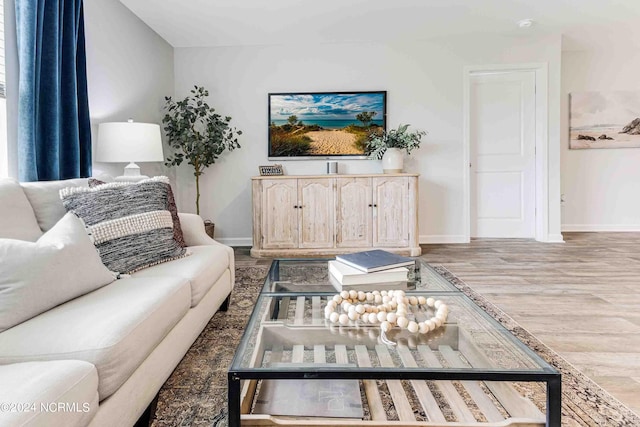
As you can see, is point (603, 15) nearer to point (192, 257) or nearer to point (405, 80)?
point (405, 80)

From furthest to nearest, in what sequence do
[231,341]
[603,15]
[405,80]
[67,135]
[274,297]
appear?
[405,80], [603,15], [67,135], [231,341], [274,297]

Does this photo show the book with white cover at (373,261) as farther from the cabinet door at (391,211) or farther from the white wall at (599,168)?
the white wall at (599,168)

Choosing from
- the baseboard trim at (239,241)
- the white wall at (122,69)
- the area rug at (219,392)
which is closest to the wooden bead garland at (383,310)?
the area rug at (219,392)

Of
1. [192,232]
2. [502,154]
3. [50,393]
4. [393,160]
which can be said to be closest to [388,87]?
[393,160]

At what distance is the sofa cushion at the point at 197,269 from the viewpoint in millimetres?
1664

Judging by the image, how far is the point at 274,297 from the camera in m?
1.49

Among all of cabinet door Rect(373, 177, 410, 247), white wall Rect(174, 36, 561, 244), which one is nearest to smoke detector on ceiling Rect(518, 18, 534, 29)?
white wall Rect(174, 36, 561, 244)

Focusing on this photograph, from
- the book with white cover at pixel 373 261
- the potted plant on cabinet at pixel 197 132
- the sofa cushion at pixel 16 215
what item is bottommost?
the book with white cover at pixel 373 261

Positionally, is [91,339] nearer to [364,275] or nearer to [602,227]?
[364,275]

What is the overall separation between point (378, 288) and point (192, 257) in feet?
3.16

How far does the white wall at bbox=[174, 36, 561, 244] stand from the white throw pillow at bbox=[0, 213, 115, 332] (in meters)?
3.27

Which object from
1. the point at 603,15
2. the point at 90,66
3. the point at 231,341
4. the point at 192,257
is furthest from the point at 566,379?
the point at 603,15

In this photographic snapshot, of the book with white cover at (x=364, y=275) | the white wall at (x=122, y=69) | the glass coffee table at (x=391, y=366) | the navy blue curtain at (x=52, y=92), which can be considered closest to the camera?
the glass coffee table at (x=391, y=366)

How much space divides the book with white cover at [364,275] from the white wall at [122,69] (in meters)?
2.36
